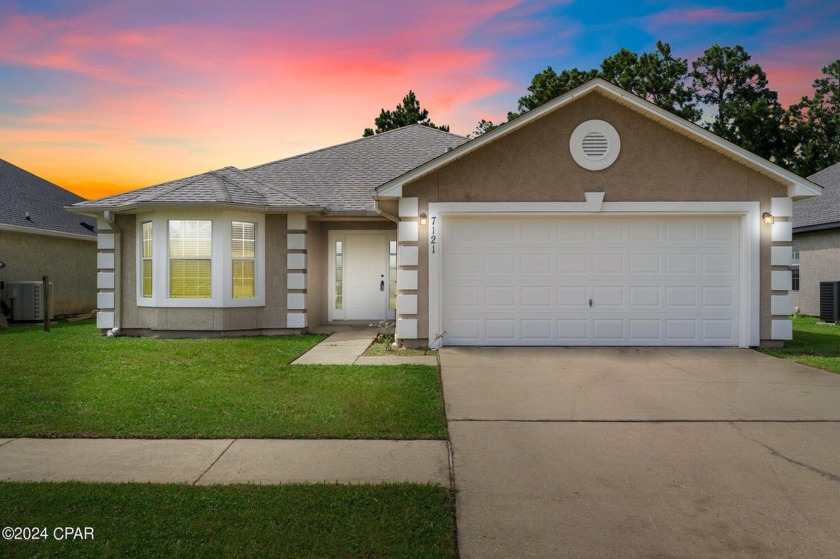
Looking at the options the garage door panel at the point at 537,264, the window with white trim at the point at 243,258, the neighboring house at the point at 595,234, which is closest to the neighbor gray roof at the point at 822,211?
the neighboring house at the point at 595,234

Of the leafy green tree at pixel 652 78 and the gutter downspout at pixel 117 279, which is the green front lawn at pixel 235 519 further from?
the leafy green tree at pixel 652 78

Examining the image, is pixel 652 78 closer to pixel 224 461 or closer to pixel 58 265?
pixel 58 265

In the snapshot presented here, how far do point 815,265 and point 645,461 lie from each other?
16267mm

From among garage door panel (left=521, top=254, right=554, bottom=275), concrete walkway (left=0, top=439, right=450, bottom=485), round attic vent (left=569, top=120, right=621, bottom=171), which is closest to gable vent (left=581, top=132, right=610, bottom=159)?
round attic vent (left=569, top=120, right=621, bottom=171)

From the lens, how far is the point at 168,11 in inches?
464

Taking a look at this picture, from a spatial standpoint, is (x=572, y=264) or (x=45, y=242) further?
(x=45, y=242)

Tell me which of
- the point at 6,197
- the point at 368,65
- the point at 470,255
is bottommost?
the point at 470,255

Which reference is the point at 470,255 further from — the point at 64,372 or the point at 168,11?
the point at 168,11

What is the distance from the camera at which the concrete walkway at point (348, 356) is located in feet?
30.0

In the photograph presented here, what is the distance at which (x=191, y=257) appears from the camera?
479 inches

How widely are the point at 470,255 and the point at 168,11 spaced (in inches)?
325

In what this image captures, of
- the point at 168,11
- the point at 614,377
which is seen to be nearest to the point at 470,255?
the point at 614,377

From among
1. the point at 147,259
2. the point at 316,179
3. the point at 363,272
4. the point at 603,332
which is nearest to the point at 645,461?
the point at 603,332

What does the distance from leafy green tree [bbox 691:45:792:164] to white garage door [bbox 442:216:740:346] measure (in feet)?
100
